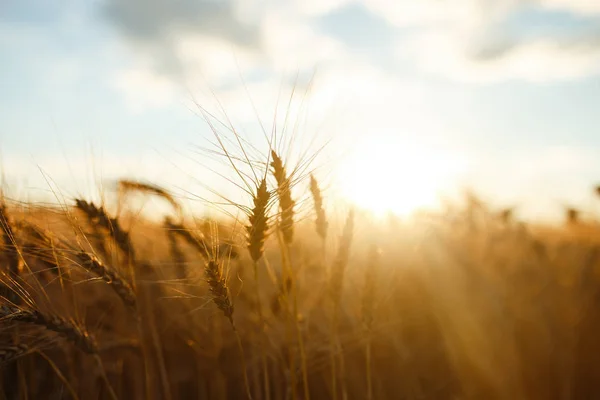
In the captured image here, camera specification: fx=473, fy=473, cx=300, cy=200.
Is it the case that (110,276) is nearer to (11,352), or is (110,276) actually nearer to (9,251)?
(11,352)

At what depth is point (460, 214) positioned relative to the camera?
18.8 feet

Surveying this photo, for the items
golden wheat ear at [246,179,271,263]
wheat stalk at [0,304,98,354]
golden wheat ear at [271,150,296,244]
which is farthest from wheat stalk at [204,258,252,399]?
wheat stalk at [0,304,98,354]

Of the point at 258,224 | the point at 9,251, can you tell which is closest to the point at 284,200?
the point at 258,224

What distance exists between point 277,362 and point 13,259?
1366 millimetres

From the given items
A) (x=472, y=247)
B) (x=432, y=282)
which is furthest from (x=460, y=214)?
(x=432, y=282)

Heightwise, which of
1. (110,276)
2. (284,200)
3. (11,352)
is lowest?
(11,352)

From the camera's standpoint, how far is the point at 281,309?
2.62m

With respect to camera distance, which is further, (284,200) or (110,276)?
(284,200)

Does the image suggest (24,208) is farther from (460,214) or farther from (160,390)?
(460,214)

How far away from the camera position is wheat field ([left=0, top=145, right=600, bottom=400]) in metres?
1.86

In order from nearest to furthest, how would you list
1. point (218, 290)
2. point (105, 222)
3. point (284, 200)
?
point (218, 290)
point (284, 200)
point (105, 222)

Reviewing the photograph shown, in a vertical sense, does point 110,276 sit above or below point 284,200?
below

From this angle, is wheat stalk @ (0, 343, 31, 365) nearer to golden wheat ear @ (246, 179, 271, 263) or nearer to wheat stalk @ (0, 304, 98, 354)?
wheat stalk @ (0, 304, 98, 354)

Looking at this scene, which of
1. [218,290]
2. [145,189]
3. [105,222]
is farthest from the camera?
[145,189]
